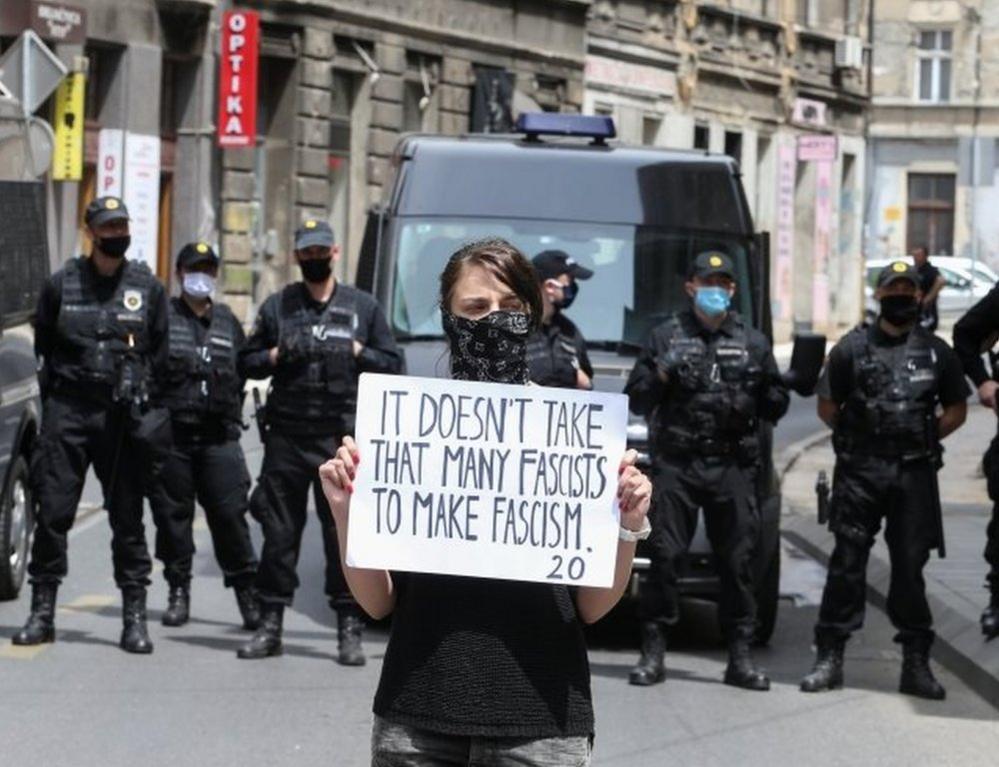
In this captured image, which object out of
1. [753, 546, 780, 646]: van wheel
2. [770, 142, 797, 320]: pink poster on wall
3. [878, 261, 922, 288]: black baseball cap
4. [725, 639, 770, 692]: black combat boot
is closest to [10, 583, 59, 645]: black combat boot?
[725, 639, 770, 692]: black combat boot

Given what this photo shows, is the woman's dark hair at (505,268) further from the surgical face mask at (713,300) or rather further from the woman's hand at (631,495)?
the surgical face mask at (713,300)

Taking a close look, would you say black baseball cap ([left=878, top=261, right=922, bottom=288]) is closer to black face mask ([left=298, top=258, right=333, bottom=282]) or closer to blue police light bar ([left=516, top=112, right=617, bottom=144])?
black face mask ([left=298, top=258, right=333, bottom=282])

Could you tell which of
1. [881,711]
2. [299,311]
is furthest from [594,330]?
[881,711]

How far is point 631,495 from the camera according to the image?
206 inches

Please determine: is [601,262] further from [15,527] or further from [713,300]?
[15,527]

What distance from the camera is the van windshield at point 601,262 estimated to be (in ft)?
44.2

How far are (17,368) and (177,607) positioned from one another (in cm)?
136

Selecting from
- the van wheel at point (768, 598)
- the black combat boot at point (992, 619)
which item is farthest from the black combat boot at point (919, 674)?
the van wheel at point (768, 598)

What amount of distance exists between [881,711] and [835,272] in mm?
46860

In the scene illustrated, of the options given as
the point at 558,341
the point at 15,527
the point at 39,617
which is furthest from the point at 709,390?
the point at 15,527

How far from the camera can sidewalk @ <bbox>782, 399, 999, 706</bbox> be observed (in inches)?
480

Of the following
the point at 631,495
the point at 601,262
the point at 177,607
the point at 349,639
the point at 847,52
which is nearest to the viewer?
the point at 631,495

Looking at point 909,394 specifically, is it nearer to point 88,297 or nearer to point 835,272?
point 88,297

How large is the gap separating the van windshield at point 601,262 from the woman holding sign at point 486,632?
8.19 m
